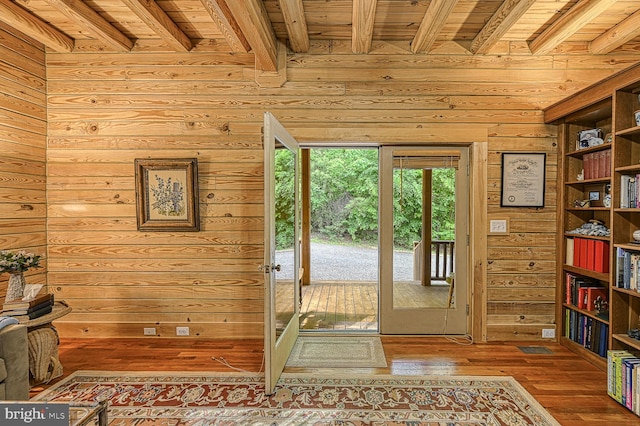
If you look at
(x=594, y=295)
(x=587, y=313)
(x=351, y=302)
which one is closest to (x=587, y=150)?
(x=594, y=295)

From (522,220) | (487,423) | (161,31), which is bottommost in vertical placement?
(487,423)

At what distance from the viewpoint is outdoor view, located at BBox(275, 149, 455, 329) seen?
362cm

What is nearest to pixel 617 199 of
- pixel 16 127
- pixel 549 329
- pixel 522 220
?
pixel 522 220

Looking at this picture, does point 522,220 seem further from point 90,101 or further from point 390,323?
point 90,101

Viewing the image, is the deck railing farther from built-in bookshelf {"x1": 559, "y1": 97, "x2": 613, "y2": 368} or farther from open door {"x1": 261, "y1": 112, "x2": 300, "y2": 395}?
open door {"x1": 261, "y1": 112, "x2": 300, "y2": 395}

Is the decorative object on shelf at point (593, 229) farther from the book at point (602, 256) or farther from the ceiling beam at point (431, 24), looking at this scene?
the ceiling beam at point (431, 24)

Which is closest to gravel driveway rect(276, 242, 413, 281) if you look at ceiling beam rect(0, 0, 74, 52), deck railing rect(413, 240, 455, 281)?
deck railing rect(413, 240, 455, 281)

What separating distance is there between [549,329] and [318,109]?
125 inches

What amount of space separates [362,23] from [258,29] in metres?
0.85

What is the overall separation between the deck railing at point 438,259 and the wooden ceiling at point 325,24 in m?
1.94

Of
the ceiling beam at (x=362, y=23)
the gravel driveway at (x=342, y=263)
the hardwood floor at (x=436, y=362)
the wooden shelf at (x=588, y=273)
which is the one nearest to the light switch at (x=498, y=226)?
the wooden shelf at (x=588, y=273)

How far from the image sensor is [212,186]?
3545mm

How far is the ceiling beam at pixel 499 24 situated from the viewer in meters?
2.62

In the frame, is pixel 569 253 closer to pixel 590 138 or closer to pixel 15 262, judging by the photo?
pixel 590 138
